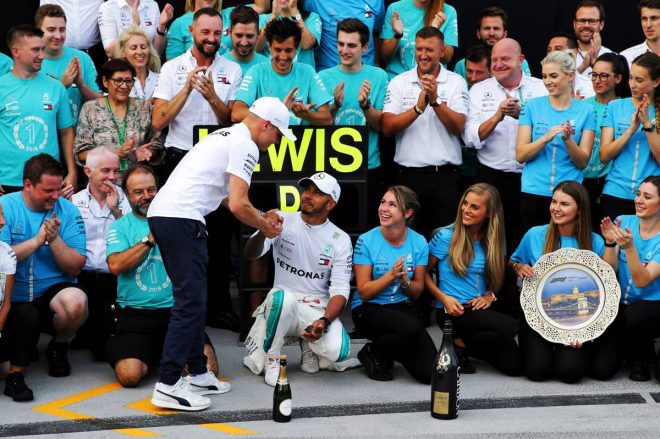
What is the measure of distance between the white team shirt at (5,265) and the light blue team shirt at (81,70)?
2.17 m

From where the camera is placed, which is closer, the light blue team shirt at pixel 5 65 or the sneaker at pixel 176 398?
the sneaker at pixel 176 398

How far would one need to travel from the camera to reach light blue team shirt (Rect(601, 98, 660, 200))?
774cm

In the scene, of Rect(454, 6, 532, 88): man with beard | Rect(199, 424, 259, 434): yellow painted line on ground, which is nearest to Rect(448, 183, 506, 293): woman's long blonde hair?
Rect(199, 424, 259, 434): yellow painted line on ground

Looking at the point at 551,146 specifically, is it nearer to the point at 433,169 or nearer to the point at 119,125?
the point at 433,169

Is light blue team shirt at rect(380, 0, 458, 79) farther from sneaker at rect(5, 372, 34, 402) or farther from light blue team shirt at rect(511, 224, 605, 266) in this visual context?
sneaker at rect(5, 372, 34, 402)

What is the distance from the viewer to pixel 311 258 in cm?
714

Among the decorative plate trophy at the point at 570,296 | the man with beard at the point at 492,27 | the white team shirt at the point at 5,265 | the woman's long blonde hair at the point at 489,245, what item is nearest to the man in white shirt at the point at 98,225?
the white team shirt at the point at 5,265

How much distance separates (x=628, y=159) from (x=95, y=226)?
398 centimetres

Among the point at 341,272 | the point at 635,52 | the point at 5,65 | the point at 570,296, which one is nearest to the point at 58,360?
the point at 341,272

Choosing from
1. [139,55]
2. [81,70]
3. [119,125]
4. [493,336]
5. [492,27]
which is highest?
[492,27]

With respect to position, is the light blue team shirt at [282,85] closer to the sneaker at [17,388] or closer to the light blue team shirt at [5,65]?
the light blue team shirt at [5,65]

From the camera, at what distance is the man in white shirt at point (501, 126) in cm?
831

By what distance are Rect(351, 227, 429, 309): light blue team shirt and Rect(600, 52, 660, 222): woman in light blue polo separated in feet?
5.35

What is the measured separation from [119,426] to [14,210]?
185cm
